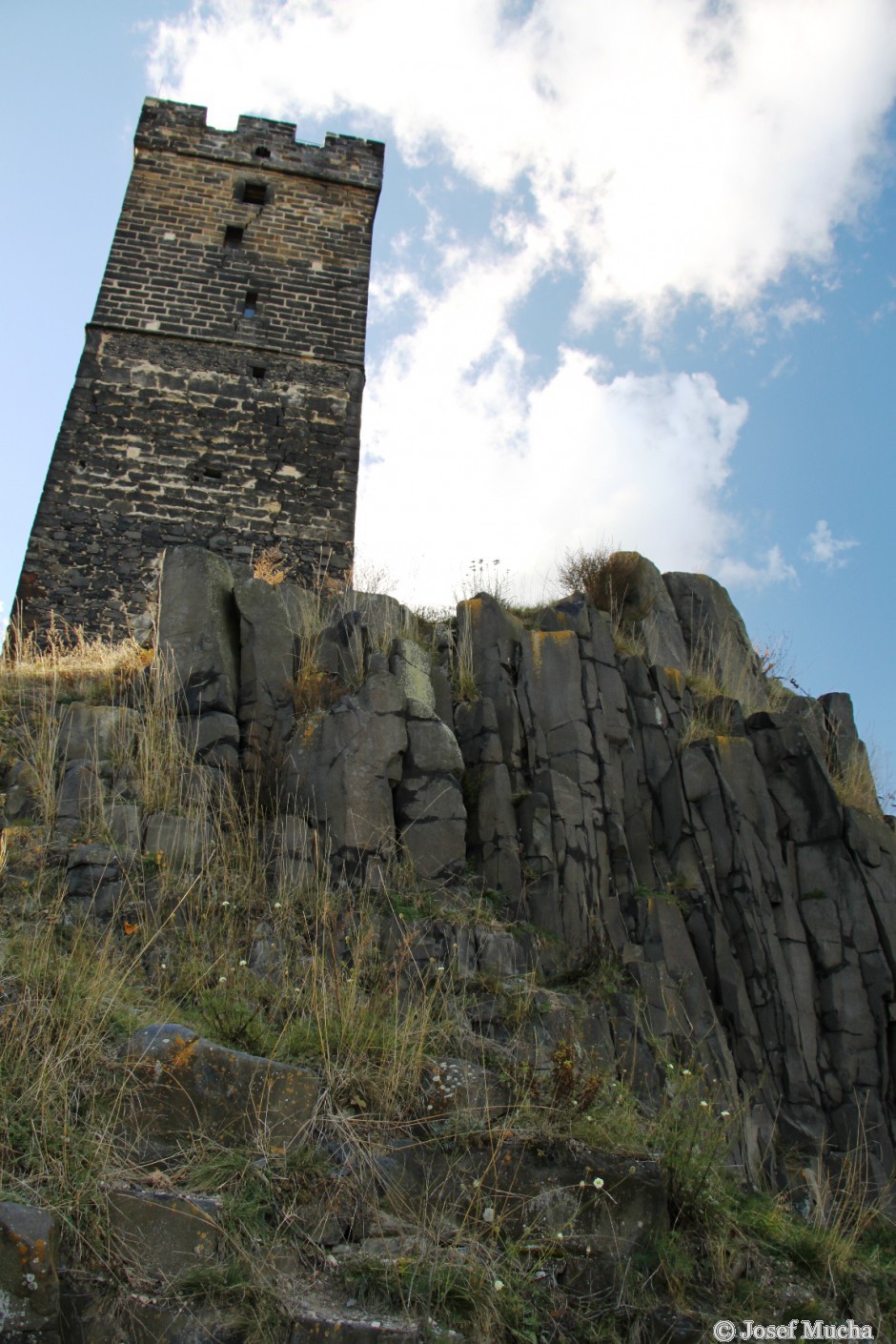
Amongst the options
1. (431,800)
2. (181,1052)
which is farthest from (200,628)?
(181,1052)

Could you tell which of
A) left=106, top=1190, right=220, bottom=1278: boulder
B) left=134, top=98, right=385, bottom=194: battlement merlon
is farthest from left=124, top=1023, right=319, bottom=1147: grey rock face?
Answer: left=134, top=98, right=385, bottom=194: battlement merlon

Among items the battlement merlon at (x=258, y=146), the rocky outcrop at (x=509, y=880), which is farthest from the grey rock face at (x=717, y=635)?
the battlement merlon at (x=258, y=146)

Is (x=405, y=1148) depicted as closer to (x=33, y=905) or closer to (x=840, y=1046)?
(x=33, y=905)

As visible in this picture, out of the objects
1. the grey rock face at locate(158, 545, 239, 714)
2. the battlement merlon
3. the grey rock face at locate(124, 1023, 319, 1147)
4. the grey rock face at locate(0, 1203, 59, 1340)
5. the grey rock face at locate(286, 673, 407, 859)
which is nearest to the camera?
the grey rock face at locate(0, 1203, 59, 1340)

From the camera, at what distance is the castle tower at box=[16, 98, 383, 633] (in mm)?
12219

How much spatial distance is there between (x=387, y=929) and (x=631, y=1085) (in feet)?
4.75

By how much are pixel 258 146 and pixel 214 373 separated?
4.21 m

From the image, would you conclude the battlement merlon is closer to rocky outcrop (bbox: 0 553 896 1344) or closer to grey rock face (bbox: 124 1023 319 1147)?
rocky outcrop (bbox: 0 553 896 1344)

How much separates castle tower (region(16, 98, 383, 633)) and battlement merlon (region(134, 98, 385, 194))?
0.08ft

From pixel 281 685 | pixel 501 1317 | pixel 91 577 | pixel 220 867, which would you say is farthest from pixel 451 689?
pixel 91 577

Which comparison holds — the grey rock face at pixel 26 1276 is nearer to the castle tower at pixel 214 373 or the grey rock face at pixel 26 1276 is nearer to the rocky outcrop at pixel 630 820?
the rocky outcrop at pixel 630 820

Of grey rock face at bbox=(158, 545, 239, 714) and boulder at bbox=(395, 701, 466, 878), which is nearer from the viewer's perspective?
boulder at bbox=(395, 701, 466, 878)

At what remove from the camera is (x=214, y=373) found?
13430 mm

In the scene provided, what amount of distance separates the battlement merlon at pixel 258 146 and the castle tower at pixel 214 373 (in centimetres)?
2
